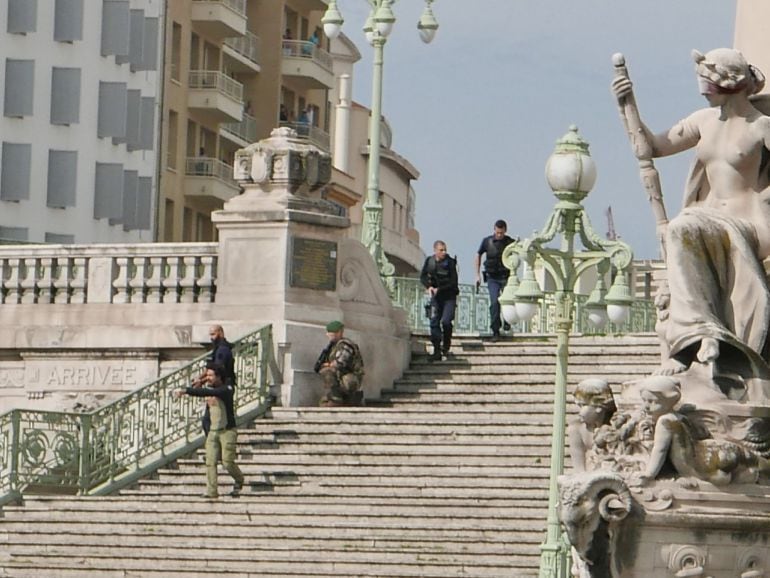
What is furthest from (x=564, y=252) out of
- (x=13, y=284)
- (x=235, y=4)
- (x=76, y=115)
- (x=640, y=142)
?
(x=235, y=4)

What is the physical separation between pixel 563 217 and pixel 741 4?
10.1m

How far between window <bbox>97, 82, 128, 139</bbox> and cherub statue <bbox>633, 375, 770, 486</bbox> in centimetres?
5338

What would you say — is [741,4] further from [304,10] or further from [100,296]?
[304,10]

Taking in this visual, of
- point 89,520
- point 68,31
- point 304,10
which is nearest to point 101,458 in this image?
point 89,520

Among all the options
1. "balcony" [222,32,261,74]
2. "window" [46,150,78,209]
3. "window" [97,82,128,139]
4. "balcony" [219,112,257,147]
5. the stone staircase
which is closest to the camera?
the stone staircase

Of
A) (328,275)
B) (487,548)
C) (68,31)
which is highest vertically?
(68,31)

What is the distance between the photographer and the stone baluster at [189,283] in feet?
136

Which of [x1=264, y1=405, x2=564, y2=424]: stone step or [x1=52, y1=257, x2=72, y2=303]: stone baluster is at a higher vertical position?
[x1=52, y1=257, x2=72, y2=303]: stone baluster

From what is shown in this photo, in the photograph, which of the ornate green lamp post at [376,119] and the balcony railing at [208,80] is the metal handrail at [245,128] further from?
the ornate green lamp post at [376,119]

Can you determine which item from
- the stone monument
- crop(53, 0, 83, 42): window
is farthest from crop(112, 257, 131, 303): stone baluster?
crop(53, 0, 83, 42): window

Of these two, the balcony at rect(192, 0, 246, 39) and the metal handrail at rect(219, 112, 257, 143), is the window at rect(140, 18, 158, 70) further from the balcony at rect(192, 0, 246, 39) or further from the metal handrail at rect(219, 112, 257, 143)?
the metal handrail at rect(219, 112, 257, 143)

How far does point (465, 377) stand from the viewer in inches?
1560

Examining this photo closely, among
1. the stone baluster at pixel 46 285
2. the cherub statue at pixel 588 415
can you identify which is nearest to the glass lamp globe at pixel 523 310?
the stone baluster at pixel 46 285

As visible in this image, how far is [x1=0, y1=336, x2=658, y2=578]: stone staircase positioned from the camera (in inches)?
1313
